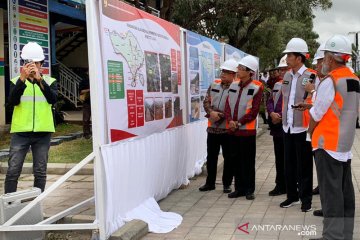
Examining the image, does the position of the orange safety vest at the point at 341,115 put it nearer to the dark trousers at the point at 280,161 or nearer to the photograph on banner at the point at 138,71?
the photograph on banner at the point at 138,71

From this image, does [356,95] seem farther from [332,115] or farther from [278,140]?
[278,140]

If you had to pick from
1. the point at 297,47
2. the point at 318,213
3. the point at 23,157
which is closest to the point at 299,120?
the point at 297,47

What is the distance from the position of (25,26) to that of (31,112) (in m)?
7.06

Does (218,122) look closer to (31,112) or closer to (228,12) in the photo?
(31,112)

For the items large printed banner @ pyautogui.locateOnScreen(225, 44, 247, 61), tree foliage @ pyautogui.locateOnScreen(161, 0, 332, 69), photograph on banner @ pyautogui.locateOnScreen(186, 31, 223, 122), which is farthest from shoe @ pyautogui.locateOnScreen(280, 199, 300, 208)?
tree foliage @ pyautogui.locateOnScreen(161, 0, 332, 69)

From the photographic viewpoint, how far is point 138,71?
5.49m

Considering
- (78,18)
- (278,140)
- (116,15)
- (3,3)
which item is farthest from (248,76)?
(78,18)

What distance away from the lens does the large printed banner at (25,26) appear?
36.0 feet

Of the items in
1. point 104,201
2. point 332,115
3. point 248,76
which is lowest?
point 104,201

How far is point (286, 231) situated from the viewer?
5059 millimetres

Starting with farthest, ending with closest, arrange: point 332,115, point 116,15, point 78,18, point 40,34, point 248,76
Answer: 1. point 78,18
2. point 40,34
3. point 248,76
4. point 116,15
5. point 332,115

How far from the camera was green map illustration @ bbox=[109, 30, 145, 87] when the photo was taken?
4.96 metres

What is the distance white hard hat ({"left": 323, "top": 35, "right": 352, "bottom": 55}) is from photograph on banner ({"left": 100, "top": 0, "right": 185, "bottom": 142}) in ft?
6.61

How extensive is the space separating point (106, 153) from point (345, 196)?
2.20 m
